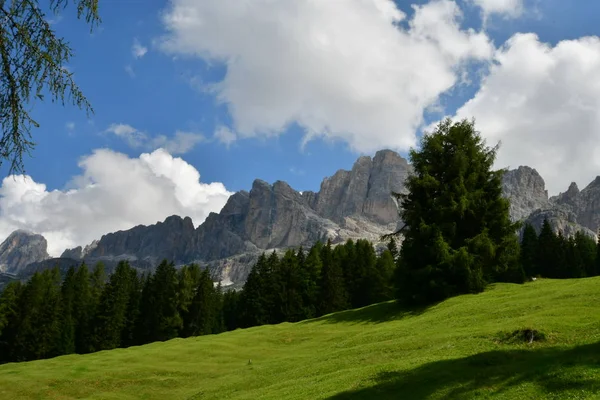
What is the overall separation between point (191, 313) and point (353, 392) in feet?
263

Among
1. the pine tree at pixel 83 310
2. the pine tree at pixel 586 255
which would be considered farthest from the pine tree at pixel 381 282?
the pine tree at pixel 83 310

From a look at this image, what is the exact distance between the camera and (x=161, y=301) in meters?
86.9

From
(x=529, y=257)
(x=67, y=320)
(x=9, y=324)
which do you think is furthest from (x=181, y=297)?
(x=529, y=257)

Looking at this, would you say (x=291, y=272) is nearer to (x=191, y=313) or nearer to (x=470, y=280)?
(x=191, y=313)

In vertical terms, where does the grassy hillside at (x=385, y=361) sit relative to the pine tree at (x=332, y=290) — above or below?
below

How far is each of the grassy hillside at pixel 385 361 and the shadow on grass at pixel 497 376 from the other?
0.14 feet

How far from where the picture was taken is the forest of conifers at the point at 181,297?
79.8 meters

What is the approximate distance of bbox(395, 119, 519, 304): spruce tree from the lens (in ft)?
137

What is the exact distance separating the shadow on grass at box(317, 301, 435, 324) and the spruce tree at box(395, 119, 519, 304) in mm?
1773

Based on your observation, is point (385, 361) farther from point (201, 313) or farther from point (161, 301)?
point (201, 313)

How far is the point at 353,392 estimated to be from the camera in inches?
707

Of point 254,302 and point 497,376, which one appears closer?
point 497,376

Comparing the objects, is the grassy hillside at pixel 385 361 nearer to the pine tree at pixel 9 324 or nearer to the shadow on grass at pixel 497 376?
the shadow on grass at pixel 497 376

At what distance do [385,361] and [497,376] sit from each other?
25.0 ft
